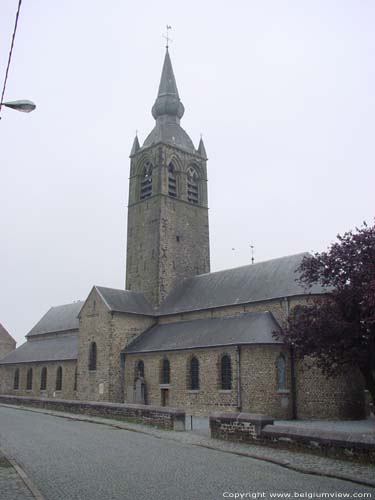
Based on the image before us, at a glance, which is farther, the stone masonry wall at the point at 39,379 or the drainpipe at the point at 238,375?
the stone masonry wall at the point at 39,379

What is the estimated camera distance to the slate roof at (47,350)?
130 ft

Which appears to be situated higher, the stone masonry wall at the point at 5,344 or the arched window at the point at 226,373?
the stone masonry wall at the point at 5,344

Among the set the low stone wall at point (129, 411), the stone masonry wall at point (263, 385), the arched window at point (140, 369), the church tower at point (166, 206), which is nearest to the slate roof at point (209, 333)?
the stone masonry wall at point (263, 385)

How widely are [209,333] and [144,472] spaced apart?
19288 millimetres

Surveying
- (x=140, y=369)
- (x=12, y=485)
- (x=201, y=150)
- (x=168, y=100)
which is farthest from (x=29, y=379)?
(x=12, y=485)

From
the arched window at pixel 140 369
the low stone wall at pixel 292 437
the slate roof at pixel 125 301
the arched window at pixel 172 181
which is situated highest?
the arched window at pixel 172 181

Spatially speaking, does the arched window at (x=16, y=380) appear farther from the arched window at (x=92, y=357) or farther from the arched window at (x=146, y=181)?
the arched window at (x=146, y=181)

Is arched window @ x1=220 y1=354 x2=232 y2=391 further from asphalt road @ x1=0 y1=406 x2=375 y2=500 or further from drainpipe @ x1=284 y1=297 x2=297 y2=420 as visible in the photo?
asphalt road @ x1=0 y1=406 x2=375 y2=500

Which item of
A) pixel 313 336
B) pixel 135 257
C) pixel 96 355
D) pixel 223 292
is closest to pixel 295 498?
pixel 313 336

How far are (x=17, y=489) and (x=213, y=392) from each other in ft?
64.5

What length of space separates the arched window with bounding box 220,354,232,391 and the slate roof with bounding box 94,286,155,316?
369 inches

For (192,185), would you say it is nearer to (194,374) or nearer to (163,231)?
(163,231)

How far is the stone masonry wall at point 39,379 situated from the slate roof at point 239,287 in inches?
327

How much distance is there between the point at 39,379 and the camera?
134ft
